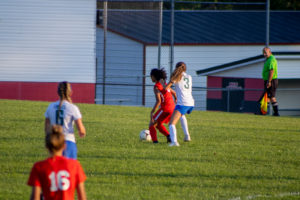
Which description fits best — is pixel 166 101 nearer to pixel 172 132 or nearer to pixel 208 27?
pixel 172 132

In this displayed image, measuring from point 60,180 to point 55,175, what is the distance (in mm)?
56

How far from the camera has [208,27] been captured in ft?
117

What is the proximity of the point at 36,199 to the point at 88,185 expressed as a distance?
297cm

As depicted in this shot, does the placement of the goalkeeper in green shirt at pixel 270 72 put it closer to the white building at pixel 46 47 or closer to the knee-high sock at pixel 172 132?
the knee-high sock at pixel 172 132

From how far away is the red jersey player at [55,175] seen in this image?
4.07 m

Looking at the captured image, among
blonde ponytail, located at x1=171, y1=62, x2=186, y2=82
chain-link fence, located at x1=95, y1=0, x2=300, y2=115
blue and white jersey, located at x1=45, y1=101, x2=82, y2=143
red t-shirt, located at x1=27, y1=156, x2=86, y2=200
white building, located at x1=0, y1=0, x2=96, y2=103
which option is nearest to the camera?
red t-shirt, located at x1=27, y1=156, x2=86, y2=200

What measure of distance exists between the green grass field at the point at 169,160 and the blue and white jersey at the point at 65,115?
0.95 meters

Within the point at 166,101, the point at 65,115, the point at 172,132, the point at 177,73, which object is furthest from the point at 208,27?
the point at 65,115

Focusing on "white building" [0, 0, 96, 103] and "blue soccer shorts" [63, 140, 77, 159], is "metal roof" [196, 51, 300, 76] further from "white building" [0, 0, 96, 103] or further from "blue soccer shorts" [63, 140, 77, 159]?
"blue soccer shorts" [63, 140, 77, 159]

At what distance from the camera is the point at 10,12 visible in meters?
23.4

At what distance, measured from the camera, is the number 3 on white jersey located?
409cm

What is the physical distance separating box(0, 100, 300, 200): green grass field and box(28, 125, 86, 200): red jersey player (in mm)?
2338

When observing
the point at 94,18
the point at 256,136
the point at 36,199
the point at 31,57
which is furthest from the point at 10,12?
the point at 36,199

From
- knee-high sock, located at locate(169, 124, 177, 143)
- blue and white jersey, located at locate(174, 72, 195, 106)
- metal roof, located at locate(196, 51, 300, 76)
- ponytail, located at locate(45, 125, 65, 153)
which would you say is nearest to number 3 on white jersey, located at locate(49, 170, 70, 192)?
ponytail, located at locate(45, 125, 65, 153)
